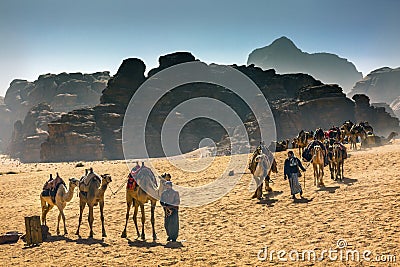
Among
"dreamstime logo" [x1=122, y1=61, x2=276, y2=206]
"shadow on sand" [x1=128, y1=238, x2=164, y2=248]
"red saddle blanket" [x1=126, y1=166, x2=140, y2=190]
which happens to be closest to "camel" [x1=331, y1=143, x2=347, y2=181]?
"shadow on sand" [x1=128, y1=238, x2=164, y2=248]

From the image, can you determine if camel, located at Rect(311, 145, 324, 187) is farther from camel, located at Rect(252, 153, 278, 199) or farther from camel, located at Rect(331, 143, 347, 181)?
camel, located at Rect(252, 153, 278, 199)

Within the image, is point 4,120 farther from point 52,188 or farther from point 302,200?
point 302,200

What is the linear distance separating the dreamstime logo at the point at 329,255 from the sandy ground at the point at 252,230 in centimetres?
7

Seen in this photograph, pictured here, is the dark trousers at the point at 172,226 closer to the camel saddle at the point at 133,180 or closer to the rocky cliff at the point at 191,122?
the camel saddle at the point at 133,180

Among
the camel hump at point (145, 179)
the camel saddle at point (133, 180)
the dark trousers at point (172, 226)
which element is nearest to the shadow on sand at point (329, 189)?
the dark trousers at point (172, 226)

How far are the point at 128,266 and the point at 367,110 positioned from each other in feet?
241

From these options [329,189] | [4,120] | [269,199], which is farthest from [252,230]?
[4,120]

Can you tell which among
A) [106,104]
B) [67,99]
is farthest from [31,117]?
[106,104]

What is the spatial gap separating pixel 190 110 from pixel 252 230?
71.0m

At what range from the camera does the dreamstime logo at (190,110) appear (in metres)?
66.4

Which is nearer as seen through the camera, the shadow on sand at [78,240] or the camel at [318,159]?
the shadow on sand at [78,240]

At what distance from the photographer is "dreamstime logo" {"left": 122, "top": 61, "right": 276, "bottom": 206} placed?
66425 mm

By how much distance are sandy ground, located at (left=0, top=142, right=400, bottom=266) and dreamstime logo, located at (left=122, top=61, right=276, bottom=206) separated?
3845cm

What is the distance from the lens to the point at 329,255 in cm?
824
